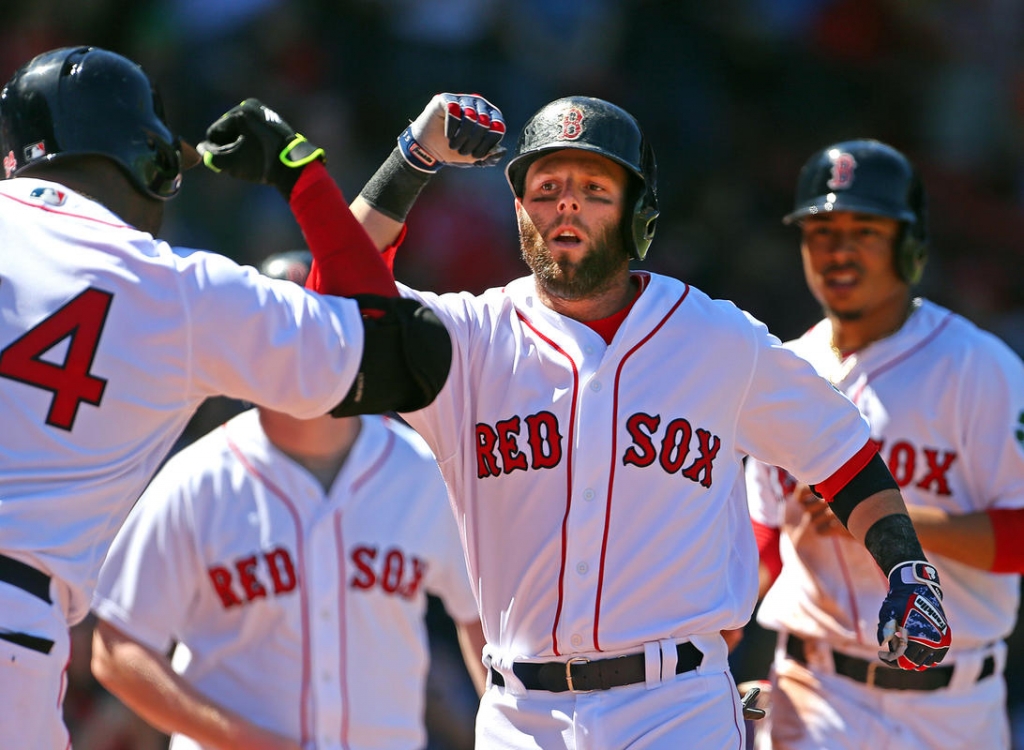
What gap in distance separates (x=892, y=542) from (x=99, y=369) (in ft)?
6.31

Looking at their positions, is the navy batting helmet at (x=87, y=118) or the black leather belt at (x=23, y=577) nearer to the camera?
the black leather belt at (x=23, y=577)

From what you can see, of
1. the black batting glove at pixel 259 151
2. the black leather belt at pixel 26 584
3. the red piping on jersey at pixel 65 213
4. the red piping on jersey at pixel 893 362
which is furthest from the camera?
the red piping on jersey at pixel 893 362

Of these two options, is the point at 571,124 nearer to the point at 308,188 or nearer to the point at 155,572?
the point at 308,188

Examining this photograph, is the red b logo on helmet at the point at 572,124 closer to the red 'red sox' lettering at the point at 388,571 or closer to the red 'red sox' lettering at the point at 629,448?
the red 'red sox' lettering at the point at 629,448

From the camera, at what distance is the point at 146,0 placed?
967cm

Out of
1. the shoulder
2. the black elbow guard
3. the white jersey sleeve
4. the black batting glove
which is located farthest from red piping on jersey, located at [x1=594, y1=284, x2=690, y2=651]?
the white jersey sleeve

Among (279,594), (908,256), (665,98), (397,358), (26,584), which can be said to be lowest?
(279,594)

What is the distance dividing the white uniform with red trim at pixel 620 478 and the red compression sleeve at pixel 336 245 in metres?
0.32

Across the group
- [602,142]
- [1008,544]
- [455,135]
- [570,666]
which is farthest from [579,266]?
[1008,544]

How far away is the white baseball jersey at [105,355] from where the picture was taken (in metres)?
2.97

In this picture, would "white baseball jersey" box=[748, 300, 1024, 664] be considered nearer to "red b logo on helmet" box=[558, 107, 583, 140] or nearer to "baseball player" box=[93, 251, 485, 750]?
"baseball player" box=[93, 251, 485, 750]

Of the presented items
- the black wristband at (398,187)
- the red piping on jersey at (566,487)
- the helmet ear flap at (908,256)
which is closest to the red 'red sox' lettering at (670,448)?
the red piping on jersey at (566,487)

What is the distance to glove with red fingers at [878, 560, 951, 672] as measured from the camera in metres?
3.43

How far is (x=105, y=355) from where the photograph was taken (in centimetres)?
298
